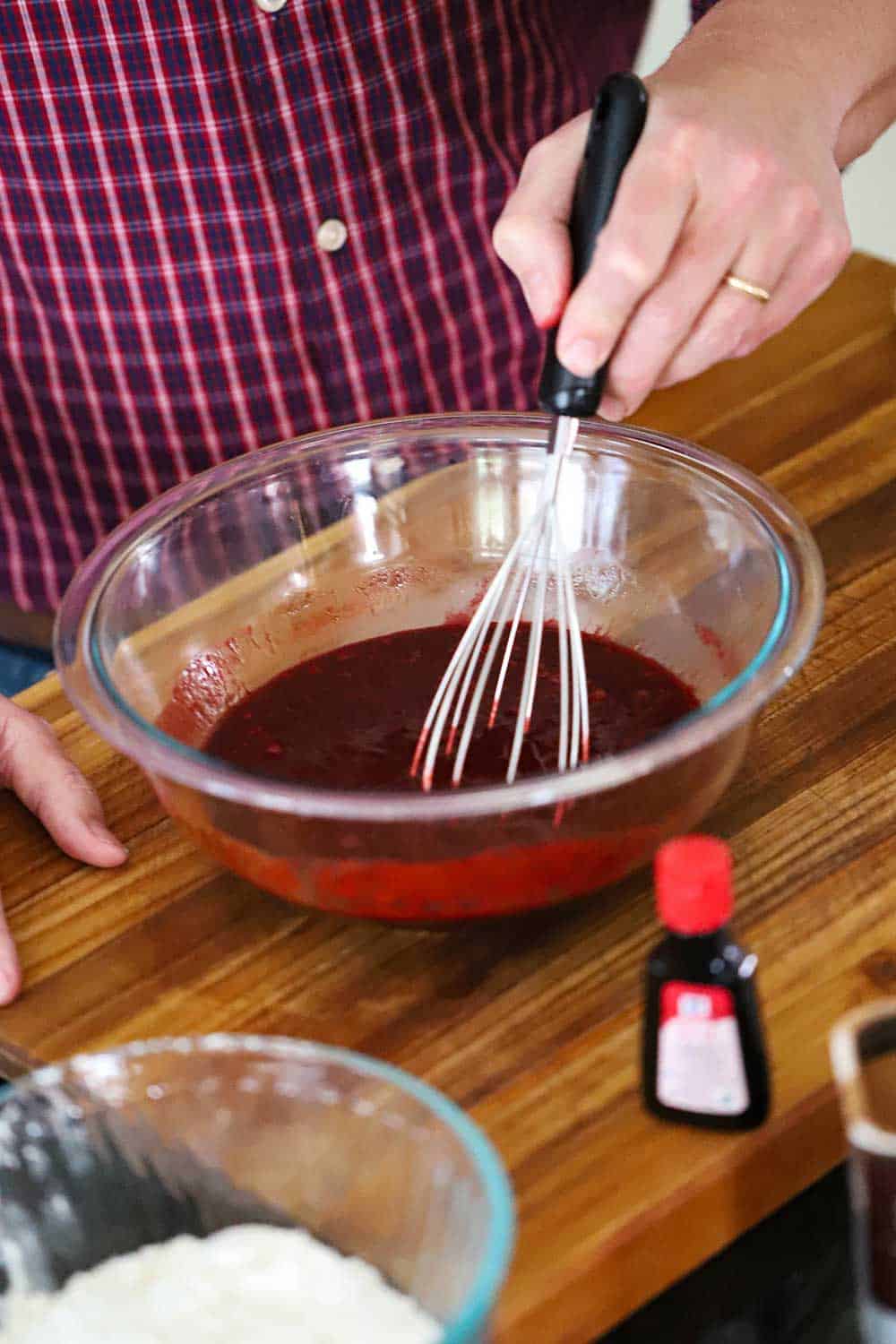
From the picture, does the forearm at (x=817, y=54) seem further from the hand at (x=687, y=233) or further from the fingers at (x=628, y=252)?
the fingers at (x=628, y=252)

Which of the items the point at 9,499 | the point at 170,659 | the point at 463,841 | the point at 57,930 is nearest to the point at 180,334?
the point at 9,499

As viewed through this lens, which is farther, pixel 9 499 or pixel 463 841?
pixel 9 499

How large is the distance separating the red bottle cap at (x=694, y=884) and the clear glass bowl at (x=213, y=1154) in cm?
13

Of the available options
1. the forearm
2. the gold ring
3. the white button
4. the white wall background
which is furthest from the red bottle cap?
the white wall background

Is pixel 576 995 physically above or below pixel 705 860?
below

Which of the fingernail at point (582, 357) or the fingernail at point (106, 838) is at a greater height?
the fingernail at point (582, 357)

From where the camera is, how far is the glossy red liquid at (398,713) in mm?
928

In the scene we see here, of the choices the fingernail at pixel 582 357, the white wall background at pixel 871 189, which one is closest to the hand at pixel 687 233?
the fingernail at pixel 582 357

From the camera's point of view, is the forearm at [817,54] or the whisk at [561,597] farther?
the forearm at [817,54]

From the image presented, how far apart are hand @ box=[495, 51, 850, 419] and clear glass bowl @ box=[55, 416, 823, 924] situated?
0.10 m

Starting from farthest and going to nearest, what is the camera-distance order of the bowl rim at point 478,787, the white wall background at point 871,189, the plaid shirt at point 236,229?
the white wall background at point 871,189 < the plaid shirt at point 236,229 < the bowl rim at point 478,787

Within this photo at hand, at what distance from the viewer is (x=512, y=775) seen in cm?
91

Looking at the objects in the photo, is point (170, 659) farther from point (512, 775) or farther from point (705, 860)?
point (705, 860)

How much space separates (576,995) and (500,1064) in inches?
2.4
